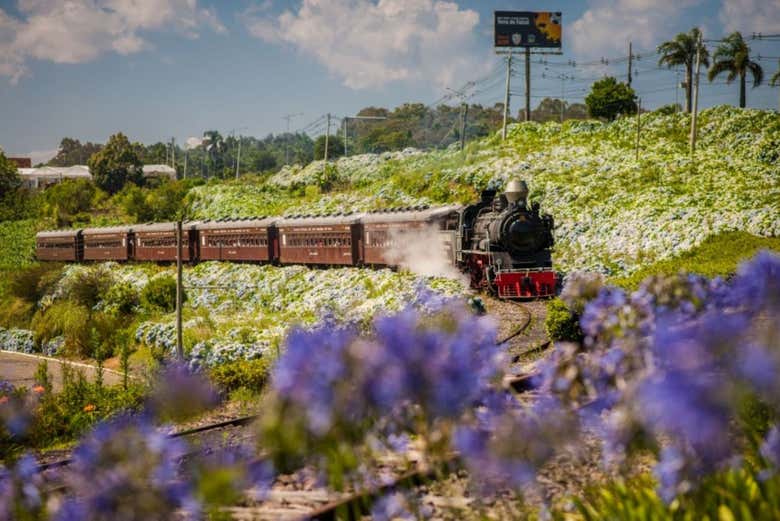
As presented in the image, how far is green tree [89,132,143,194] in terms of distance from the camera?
85.4 m

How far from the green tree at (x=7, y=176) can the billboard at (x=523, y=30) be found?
46.7m

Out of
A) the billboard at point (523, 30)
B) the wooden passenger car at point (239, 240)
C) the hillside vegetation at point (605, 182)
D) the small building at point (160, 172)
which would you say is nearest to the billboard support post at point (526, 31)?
the billboard at point (523, 30)

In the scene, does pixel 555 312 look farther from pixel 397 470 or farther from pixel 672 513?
pixel 672 513

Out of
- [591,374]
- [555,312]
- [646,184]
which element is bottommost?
[555,312]

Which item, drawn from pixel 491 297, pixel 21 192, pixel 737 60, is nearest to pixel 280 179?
pixel 21 192

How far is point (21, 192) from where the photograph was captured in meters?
72.8

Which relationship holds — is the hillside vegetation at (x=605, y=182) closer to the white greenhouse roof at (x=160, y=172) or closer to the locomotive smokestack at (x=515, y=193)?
the locomotive smokestack at (x=515, y=193)

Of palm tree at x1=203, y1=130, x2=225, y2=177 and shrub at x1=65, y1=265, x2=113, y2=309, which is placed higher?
palm tree at x1=203, y1=130, x2=225, y2=177

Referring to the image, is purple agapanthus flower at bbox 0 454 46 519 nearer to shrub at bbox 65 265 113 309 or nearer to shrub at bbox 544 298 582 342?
shrub at bbox 544 298 582 342

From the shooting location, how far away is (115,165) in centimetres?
8538

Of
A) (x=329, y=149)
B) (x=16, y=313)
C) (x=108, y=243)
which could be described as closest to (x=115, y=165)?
(x=329, y=149)

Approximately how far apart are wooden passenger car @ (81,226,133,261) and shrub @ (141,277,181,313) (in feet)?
48.3

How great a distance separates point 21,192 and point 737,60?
224 feet

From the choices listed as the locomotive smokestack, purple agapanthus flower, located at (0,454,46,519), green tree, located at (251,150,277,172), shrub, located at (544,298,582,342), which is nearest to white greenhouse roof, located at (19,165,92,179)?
green tree, located at (251,150,277,172)
